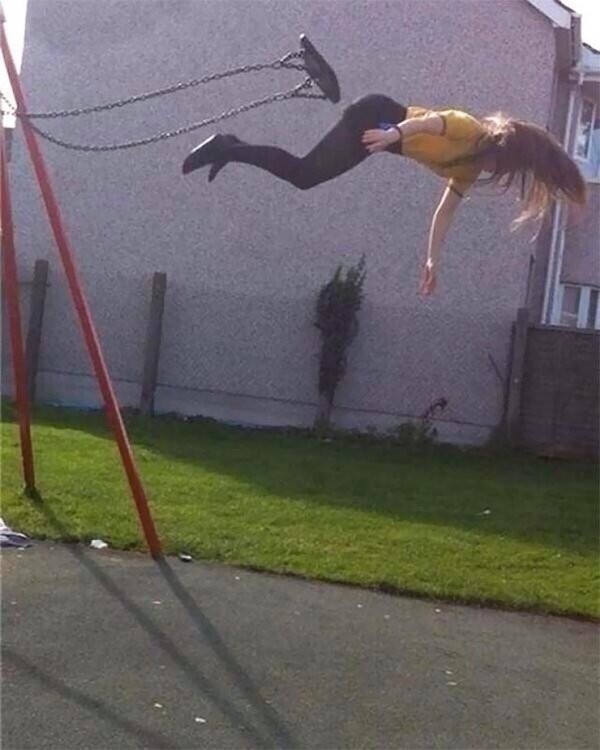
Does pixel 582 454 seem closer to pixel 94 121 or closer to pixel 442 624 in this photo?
pixel 94 121

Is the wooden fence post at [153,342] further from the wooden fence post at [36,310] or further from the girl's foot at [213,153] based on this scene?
the girl's foot at [213,153]

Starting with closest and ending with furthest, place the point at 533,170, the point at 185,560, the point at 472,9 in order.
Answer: the point at 533,170, the point at 185,560, the point at 472,9

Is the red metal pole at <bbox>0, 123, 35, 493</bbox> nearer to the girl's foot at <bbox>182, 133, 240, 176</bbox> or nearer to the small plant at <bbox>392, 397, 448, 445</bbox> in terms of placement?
the girl's foot at <bbox>182, 133, 240, 176</bbox>

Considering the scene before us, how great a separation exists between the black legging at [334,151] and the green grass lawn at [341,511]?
4769mm

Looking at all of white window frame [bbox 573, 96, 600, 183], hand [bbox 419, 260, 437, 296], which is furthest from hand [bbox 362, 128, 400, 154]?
white window frame [bbox 573, 96, 600, 183]

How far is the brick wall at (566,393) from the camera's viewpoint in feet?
51.5

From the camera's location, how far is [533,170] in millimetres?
4617

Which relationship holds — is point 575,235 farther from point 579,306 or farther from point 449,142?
point 449,142

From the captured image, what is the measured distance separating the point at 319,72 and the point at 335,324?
1170 centimetres

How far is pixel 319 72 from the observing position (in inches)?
191

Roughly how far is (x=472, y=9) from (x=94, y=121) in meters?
4.90

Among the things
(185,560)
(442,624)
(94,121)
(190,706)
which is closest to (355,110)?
(190,706)

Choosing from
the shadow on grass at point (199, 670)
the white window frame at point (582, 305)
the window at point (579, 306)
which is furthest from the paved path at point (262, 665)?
the window at point (579, 306)

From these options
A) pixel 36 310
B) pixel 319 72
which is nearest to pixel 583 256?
pixel 36 310
